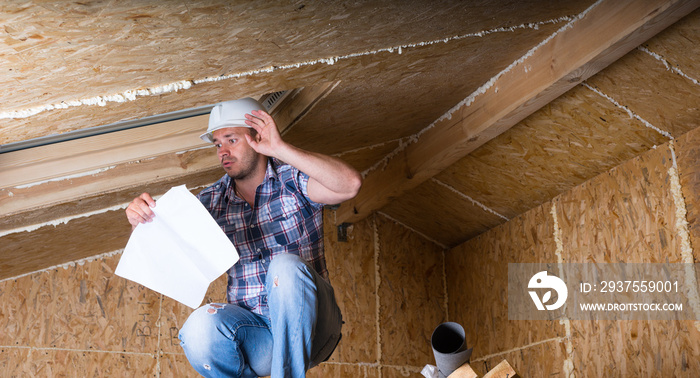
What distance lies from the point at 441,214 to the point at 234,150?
209 cm

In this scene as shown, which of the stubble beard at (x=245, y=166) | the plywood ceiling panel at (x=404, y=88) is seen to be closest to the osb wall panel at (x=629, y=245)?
the plywood ceiling panel at (x=404, y=88)

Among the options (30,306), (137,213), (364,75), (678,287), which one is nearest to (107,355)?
(30,306)

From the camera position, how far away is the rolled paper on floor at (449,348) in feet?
6.77

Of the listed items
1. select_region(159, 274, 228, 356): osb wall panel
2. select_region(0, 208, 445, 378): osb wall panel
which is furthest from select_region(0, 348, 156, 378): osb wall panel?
select_region(159, 274, 228, 356): osb wall panel

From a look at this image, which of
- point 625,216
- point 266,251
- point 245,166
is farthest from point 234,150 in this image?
point 625,216

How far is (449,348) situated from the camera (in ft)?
7.15

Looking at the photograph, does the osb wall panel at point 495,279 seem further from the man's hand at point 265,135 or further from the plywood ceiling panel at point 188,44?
the man's hand at point 265,135

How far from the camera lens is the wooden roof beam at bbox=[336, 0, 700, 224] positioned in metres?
2.29

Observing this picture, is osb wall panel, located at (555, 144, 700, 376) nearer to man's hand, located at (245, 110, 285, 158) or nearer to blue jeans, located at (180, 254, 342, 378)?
blue jeans, located at (180, 254, 342, 378)

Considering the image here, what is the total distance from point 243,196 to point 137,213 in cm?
58

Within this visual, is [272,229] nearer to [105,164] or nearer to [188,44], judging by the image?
[105,164]

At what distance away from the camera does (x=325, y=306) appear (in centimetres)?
228

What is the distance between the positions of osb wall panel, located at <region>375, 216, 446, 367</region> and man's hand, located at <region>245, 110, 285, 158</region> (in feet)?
7.76

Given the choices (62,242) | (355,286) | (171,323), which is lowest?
(171,323)
